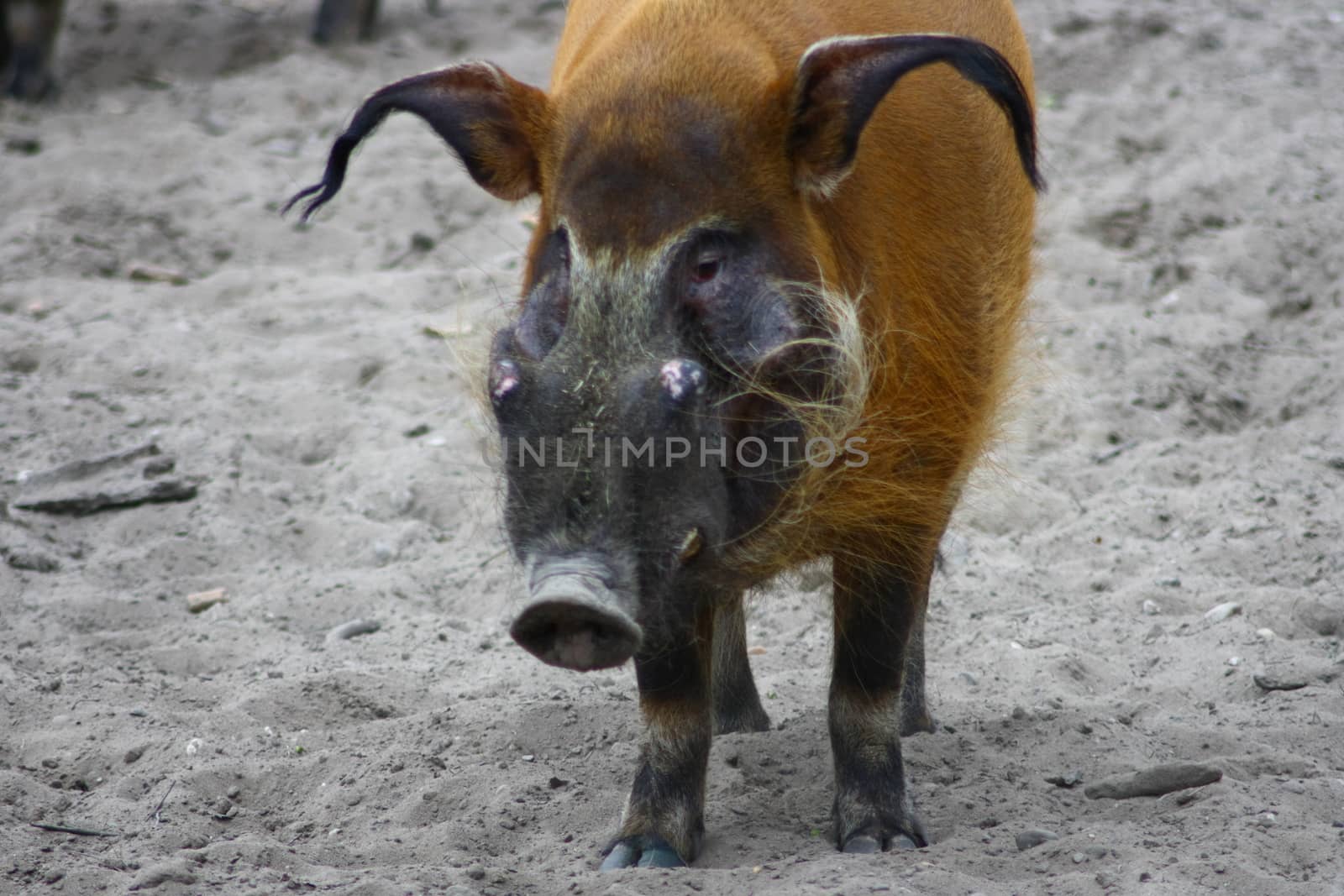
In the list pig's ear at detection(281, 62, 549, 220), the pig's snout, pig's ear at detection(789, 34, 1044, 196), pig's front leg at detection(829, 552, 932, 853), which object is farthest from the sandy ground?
pig's ear at detection(789, 34, 1044, 196)

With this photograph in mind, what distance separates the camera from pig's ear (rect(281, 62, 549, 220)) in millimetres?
2754

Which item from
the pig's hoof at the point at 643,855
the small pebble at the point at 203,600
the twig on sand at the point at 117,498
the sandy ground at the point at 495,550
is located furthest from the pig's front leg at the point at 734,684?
the twig on sand at the point at 117,498

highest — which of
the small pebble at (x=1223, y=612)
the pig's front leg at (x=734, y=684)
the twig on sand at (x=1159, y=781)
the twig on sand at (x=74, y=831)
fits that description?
the twig on sand at (x=1159, y=781)

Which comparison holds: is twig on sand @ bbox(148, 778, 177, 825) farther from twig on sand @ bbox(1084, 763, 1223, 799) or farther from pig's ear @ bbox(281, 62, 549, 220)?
twig on sand @ bbox(1084, 763, 1223, 799)

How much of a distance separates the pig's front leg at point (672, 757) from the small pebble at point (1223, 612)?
163cm

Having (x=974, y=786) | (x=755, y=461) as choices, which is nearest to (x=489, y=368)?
(x=755, y=461)

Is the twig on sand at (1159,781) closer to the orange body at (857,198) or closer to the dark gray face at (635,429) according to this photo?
the orange body at (857,198)

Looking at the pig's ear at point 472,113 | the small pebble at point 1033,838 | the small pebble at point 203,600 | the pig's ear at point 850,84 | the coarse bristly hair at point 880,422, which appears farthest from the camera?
the small pebble at point 203,600

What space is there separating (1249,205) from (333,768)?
4768 millimetres

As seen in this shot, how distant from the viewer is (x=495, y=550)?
15.0 ft

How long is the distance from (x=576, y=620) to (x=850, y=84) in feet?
3.43

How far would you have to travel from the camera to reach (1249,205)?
20.6 ft

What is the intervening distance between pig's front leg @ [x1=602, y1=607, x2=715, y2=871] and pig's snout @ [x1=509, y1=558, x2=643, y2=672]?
0.69 metres

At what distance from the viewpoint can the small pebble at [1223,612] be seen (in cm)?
394
